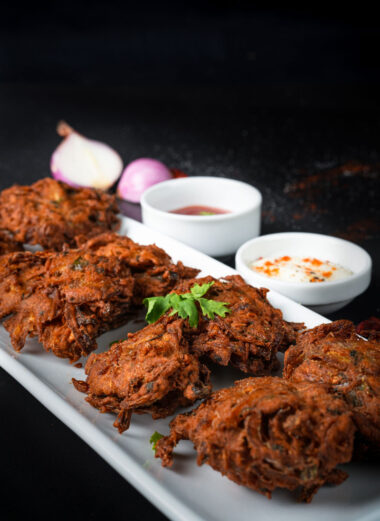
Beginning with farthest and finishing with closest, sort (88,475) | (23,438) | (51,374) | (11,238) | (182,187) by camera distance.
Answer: (182,187)
(11,238)
(51,374)
(23,438)
(88,475)

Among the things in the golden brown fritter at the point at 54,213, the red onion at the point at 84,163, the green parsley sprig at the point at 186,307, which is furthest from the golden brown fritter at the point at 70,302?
the red onion at the point at 84,163

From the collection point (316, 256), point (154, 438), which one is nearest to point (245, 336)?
point (154, 438)

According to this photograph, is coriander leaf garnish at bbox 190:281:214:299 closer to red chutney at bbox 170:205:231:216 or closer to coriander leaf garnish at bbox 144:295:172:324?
coriander leaf garnish at bbox 144:295:172:324

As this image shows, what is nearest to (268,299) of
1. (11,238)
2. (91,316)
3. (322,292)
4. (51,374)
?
(322,292)

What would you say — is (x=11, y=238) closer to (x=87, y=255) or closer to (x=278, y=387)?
(x=87, y=255)

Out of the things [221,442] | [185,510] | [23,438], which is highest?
[221,442]

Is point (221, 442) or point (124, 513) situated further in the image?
point (124, 513)

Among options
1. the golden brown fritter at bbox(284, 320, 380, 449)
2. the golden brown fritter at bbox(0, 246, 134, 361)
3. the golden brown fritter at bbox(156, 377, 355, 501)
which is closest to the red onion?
the golden brown fritter at bbox(0, 246, 134, 361)

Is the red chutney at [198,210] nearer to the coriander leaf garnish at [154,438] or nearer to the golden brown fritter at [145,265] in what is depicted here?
the golden brown fritter at [145,265]
